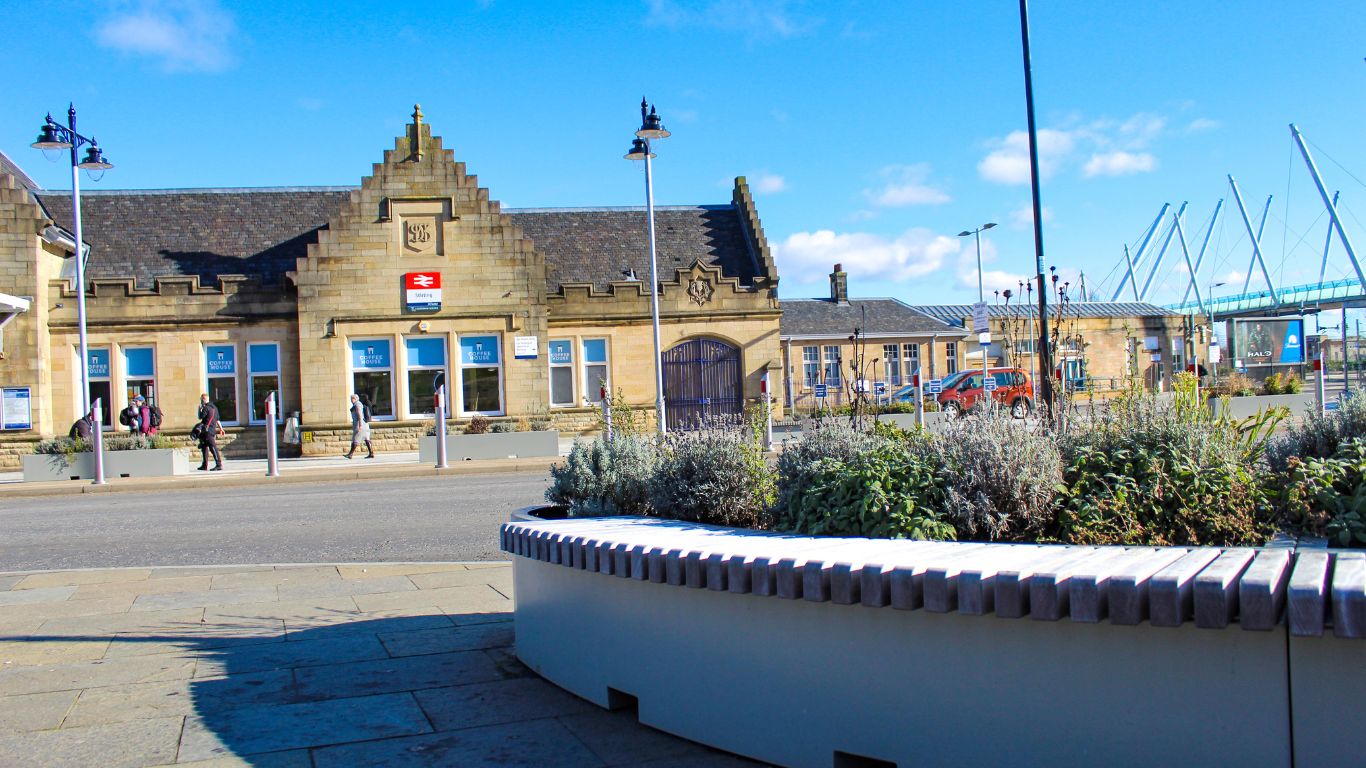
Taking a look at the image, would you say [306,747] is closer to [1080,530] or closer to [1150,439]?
[1080,530]

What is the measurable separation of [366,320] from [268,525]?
1683cm

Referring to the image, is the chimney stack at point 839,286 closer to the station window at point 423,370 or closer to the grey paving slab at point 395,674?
the station window at point 423,370

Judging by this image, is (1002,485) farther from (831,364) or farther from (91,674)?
(831,364)

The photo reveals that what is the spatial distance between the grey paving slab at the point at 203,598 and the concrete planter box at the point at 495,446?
15.4 meters

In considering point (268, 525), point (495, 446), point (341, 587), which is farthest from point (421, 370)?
point (341, 587)

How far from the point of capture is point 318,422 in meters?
29.2

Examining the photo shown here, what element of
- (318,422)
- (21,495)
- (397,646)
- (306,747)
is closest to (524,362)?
(318,422)

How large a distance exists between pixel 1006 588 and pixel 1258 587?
70cm

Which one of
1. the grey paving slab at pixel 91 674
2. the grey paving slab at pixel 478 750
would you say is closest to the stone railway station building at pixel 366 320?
the grey paving slab at pixel 91 674

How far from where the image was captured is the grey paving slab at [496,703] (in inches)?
200

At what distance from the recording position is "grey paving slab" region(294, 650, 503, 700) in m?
5.62

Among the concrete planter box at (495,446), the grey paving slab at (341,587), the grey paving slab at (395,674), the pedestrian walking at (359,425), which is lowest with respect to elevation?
the grey paving slab at (395,674)

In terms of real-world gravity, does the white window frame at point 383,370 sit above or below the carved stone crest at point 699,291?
below

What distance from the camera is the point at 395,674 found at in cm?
590
